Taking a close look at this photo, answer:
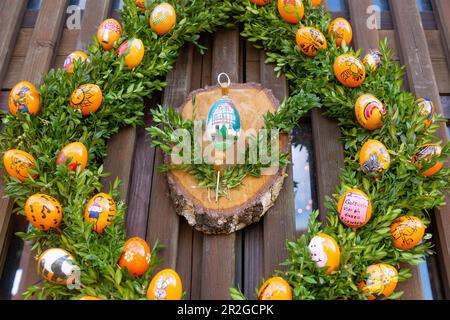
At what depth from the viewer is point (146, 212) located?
6.05 feet

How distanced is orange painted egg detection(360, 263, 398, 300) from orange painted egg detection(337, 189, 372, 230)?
0.57 ft

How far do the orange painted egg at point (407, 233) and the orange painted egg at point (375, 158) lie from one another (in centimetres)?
23

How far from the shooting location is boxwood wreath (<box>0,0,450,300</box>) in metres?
1.50

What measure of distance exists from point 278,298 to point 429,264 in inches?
33.8

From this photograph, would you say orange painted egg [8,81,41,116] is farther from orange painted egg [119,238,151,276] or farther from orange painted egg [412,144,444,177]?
orange painted egg [412,144,444,177]

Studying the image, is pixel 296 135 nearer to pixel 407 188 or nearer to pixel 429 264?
pixel 407 188

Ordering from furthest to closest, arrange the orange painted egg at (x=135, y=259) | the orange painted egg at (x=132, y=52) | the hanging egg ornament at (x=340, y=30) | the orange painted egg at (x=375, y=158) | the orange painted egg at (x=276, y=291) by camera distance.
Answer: the hanging egg ornament at (x=340, y=30) → the orange painted egg at (x=132, y=52) → the orange painted egg at (x=375, y=158) → the orange painted egg at (x=135, y=259) → the orange painted egg at (x=276, y=291)

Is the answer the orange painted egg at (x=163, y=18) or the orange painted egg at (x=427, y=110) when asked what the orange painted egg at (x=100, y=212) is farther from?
the orange painted egg at (x=427, y=110)

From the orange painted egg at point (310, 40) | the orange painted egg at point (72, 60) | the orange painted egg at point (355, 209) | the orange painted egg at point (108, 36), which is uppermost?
the orange painted egg at point (108, 36)

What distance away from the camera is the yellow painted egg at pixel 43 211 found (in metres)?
1.57

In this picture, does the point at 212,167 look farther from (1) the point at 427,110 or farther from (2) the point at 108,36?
(1) the point at 427,110

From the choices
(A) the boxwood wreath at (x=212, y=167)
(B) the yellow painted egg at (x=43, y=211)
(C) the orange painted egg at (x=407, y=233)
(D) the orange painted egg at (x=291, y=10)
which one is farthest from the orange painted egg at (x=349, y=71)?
(B) the yellow painted egg at (x=43, y=211)

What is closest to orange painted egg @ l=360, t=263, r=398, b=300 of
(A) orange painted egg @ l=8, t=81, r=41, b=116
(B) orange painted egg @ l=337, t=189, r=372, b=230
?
(B) orange painted egg @ l=337, t=189, r=372, b=230
